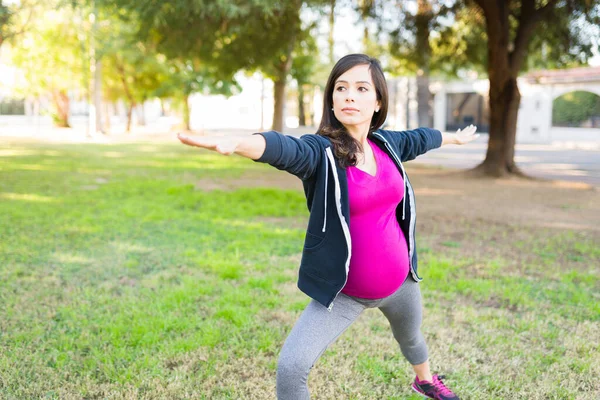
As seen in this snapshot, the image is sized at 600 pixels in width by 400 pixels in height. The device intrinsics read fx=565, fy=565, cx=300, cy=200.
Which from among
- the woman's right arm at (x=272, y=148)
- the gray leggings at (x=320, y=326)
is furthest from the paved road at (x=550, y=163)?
the woman's right arm at (x=272, y=148)

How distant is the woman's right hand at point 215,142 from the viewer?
2.08m

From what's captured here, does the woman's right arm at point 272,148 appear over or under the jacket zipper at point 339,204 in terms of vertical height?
over

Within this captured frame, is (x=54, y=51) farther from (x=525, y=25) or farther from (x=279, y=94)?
(x=525, y=25)

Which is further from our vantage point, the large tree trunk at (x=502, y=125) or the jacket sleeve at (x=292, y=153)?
the large tree trunk at (x=502, y=125)

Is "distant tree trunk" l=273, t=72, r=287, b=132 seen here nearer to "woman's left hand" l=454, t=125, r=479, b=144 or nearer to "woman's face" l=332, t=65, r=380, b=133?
"woman's left hand" l=454, t=125, r=479, b=144

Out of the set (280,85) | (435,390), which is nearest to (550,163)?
(280,85)

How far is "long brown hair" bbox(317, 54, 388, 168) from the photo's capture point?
2.42 metres

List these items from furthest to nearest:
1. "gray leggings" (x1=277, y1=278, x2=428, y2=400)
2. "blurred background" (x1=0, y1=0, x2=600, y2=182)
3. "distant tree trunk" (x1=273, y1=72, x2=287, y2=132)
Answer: "distant tree trunk" (x1=273, y1=72, x2=287, y2=132), "blurred background" (x1=0, y1=0, x2=600, y2=182), "gray leggings" (x1=277, y1=278, x2=428, y2=400)

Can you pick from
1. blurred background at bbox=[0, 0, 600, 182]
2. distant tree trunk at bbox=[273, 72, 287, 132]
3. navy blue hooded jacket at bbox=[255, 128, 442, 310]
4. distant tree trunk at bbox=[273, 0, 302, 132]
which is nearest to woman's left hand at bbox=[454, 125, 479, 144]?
navy blue hooded jacket at bbox=[255, 128, 442, 310]

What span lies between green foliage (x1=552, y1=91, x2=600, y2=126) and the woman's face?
105 ft

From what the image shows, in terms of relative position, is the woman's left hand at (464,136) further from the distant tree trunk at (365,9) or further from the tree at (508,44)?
A: the distant tree trunk at (365,9)

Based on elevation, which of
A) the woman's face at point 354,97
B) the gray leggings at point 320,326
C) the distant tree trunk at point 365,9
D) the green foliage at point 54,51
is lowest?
the gray leggings at point 320,326

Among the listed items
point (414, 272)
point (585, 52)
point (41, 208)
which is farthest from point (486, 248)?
point (585, 52)

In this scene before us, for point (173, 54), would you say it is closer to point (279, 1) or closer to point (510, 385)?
point (279, 1)
